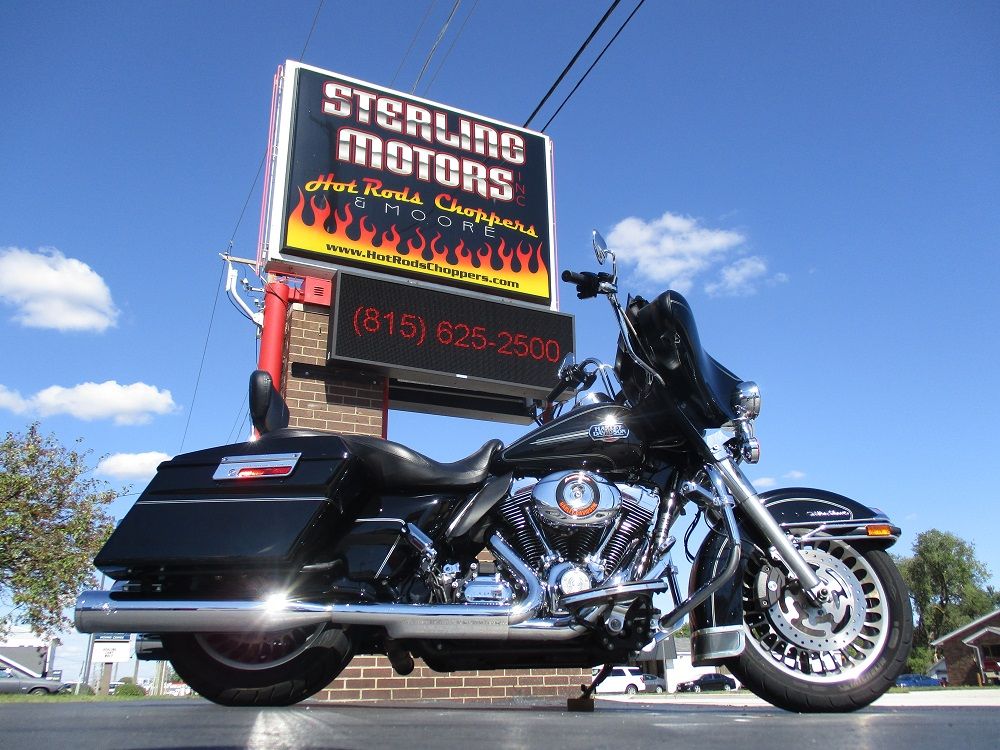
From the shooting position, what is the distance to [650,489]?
3139 mm

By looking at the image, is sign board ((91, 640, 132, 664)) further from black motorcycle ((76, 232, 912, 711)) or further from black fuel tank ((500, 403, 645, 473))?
black fuel tank ((500, 403, 645, 473))

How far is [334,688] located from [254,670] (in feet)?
12.8

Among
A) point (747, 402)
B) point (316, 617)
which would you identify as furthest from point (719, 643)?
point (316, 617)

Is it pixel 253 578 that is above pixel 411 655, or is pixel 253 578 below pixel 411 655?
above

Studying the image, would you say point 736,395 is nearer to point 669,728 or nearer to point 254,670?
point 669,728

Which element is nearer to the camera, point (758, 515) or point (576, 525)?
point (576, 525)

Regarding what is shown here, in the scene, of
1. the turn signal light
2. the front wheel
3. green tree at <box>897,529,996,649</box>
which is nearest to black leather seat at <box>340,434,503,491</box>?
the turn signal light

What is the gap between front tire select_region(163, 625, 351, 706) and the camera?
2816mm

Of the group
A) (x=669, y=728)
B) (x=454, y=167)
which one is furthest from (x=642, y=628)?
(x=454, y=167)

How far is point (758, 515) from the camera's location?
304 cm

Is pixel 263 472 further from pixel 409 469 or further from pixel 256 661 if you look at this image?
pixel 256 661

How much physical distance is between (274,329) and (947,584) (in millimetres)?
47141

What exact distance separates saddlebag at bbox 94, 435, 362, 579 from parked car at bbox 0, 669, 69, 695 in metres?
27.3

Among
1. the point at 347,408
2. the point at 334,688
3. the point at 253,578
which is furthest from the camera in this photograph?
the point at 347,408
